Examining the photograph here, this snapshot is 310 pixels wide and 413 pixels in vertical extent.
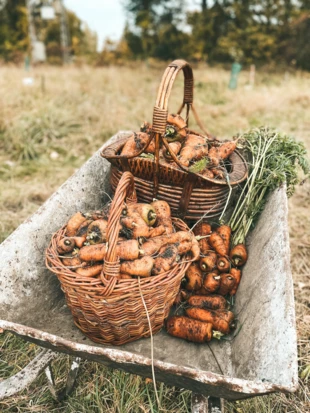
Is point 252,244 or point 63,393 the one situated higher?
point 252,244

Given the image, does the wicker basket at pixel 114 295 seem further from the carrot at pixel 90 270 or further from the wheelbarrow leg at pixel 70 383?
the wheelbarrow leg at pixel 70 383

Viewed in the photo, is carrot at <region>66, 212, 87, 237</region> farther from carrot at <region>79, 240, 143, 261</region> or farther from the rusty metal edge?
the rusty metal edge

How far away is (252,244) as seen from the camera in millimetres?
2195

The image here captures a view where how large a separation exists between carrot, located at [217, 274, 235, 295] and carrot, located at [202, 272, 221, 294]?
23 mm

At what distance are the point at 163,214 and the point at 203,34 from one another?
16786mm

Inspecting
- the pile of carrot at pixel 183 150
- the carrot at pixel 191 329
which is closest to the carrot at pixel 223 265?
the carrot at pixel 191 329

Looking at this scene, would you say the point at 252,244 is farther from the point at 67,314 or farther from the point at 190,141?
the point at 67,314

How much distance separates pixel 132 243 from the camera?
160cm

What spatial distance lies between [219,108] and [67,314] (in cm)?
666

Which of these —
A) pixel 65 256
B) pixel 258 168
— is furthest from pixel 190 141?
pixel 65 256

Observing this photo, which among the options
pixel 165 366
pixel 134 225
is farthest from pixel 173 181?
pixel 165 366

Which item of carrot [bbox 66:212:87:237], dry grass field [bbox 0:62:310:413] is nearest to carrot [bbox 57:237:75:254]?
carrot [bbox 66:212:87:237]

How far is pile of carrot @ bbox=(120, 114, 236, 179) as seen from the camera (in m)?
Result: 2.07

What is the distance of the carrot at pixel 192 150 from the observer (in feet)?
6.83
